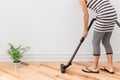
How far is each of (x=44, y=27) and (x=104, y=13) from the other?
90 cm

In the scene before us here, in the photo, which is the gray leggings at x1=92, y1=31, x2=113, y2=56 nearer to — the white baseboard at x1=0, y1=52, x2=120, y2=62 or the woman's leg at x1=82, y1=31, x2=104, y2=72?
the woman's leg at x1=82, y1=31, x2=104, y2=72

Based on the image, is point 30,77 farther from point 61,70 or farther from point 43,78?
point 61,70

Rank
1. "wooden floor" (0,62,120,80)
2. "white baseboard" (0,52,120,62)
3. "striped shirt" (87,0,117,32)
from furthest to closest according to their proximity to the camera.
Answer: "white baseboard" (0,52,120,62) < "wooden floor" (0,62,120,80) < "striped shirt" (87,0,117,32)

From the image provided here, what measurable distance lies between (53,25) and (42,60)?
506 mm

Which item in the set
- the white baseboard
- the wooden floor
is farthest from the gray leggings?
the white baseboard

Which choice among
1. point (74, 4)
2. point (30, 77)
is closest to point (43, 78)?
point (30, 77)

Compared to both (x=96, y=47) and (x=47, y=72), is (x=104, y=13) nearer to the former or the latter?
(x=96, y=47)

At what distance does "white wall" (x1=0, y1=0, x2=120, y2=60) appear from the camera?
3.07 m

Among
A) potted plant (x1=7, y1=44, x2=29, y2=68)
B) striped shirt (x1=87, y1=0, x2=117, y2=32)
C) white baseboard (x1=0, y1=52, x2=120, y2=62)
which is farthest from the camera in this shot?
white baseboard (x1=0, y1=52, x2=120, y2=62)

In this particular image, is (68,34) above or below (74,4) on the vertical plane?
below

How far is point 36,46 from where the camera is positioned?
3.21m

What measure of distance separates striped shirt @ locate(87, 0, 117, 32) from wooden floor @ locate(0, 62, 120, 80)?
1.81 ft

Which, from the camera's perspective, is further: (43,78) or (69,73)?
(69,73)

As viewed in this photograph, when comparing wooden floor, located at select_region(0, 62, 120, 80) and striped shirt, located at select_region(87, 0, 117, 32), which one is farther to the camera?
wooden floor, located at select_region(0, 62, 120, 80)
